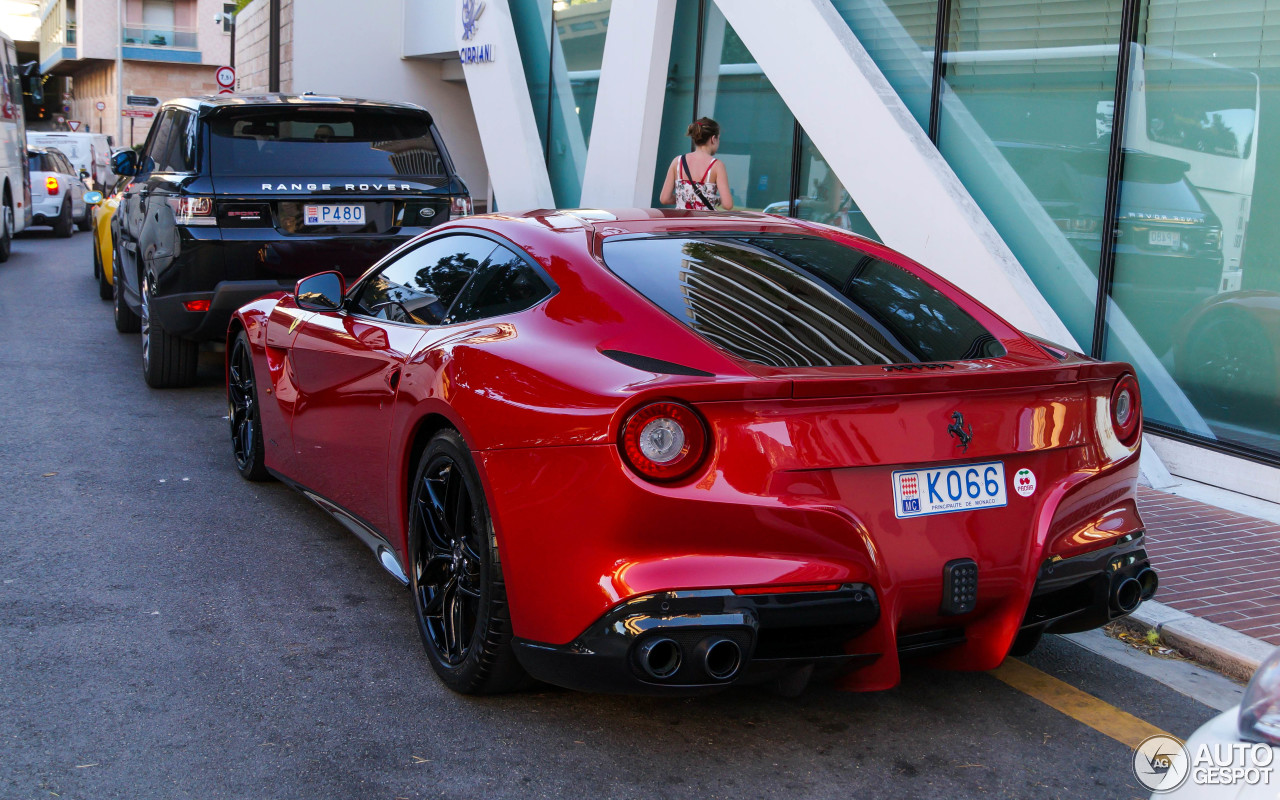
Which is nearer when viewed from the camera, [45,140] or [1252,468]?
[1252,468]

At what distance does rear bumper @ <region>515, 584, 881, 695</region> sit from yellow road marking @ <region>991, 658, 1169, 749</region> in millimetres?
995

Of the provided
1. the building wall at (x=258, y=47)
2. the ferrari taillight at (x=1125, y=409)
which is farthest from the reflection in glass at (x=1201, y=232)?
the building wall at (x=258, y=47)

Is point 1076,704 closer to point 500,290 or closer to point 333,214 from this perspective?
point 500,290

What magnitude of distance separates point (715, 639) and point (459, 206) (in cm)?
583

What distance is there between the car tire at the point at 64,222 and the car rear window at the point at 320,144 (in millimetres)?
19088

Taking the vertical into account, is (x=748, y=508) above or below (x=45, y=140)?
below

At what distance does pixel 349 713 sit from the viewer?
3.56 meters

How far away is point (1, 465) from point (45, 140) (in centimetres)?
2837

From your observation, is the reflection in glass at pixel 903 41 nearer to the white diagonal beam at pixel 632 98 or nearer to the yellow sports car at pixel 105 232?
the white diagonal beam at pixel 632 98

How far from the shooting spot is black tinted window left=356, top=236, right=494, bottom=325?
4.23m

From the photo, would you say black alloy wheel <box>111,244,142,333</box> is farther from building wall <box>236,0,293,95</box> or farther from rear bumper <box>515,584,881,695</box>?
building wall <box>236,0,293,95</box>

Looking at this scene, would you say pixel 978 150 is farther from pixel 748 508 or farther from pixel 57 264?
pixel 57 264

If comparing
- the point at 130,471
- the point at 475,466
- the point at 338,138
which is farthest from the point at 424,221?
the point at 475,466

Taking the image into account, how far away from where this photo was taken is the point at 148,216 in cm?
841
